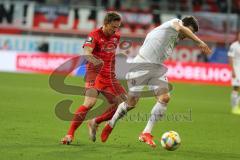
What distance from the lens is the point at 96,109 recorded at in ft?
56.7

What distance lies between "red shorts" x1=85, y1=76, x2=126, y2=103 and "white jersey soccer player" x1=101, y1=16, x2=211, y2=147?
0.75 ft

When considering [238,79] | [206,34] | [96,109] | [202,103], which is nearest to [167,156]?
[96,109]

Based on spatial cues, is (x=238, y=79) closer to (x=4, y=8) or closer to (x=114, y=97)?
(x=114, y=97)

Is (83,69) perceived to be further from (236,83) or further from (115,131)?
(115,131)

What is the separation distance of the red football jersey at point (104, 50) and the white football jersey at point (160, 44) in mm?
540

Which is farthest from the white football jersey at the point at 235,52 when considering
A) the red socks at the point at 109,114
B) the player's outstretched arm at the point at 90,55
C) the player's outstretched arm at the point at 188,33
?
the player's outstretched arm at the point at 90,55

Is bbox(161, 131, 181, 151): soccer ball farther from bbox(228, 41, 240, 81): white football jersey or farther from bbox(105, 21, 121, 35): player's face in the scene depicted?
bbox(228, 41, 240, 81): white football jersey

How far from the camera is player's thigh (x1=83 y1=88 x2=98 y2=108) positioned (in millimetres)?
10938

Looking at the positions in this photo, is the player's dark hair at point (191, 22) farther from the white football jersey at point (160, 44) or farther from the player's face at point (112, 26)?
the player's face at point (112, 26)

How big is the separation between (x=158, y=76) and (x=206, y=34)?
936 inches

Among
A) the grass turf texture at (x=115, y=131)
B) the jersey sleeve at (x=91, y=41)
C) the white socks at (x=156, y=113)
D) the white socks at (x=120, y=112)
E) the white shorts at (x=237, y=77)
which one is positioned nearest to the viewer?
the grass turf texture at (x=115, y=131)

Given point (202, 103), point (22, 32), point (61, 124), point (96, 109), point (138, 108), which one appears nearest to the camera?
point (61, 124)

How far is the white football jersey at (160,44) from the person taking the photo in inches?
425

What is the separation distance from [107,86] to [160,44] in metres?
1.18
